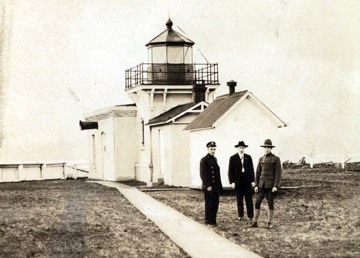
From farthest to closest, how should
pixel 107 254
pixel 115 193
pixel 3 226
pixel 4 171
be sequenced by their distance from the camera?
pixel 4 171
pixel 115 193
pixel 3 226
pixel 107 254

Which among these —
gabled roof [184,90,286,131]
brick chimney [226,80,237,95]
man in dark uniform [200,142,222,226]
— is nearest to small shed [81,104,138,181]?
gabled roof [184,90,286,131]

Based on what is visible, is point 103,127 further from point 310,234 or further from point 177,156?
point 310,234

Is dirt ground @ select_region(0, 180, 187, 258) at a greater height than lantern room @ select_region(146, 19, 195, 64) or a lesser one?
lesser

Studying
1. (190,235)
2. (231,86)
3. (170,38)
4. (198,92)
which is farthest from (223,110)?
(190,235)

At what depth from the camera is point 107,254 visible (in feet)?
Result: 37.9

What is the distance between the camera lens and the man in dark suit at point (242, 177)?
16.7 meters

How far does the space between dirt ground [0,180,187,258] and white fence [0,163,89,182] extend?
45.4ft

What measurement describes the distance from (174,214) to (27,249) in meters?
5.83

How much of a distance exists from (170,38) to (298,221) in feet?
60.6

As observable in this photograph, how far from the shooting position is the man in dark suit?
1667 cm

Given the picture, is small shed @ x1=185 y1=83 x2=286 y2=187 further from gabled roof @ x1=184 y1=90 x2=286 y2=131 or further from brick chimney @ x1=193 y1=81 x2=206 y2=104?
brick chimney @ x1=193 y1=81 x2=206 y2=104

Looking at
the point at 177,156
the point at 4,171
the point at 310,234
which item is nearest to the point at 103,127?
the point at 4,171

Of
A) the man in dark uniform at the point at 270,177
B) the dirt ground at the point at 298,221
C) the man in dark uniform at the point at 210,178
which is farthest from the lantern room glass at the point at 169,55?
the man in dark uniform at the point at 270,177

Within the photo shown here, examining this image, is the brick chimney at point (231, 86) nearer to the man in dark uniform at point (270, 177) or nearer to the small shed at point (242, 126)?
the small shed at point (242, 126)
